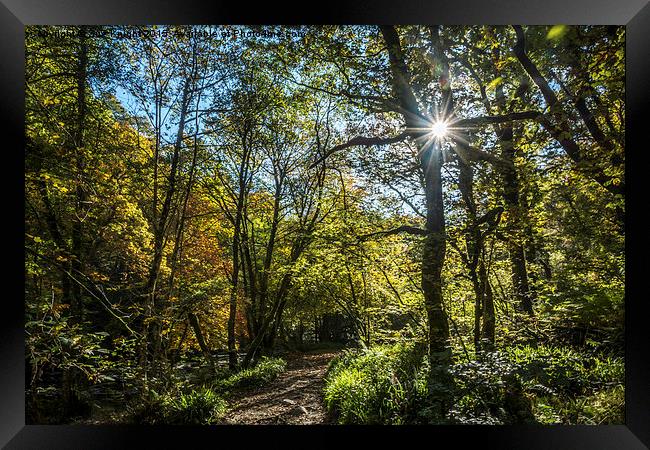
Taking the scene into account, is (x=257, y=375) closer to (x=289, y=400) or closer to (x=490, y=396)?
(x=289, y=400)

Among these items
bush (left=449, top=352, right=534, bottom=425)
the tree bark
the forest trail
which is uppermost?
the tree bark

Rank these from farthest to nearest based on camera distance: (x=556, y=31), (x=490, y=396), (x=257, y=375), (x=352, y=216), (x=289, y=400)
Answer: (x=257, y=375) → (x=352, y=216) → (x=289, y=400) → (x=490, y=396) → (x=556, y=31)

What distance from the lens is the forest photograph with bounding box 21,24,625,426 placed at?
2.19 metres

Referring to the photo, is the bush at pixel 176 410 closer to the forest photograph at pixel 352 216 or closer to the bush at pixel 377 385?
the forest photograph at pixel 352 216

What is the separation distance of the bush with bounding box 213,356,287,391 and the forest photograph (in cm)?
5

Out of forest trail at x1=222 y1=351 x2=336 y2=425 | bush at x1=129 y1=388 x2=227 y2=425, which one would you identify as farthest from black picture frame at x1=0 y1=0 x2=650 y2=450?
forest trail at x1=222 y1=351 x2=336 y2=425

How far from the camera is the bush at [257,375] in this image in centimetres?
272

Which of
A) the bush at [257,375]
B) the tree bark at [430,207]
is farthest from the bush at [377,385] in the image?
the bush at [257,375]

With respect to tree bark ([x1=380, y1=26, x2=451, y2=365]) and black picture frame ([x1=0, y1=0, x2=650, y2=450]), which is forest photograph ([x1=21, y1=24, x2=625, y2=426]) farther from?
black picture frame ([x1=0, y1=0, x2=650, y2=450])

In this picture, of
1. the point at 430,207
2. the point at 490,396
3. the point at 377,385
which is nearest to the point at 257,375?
the point at 377,385

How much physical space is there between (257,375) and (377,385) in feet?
5.66
